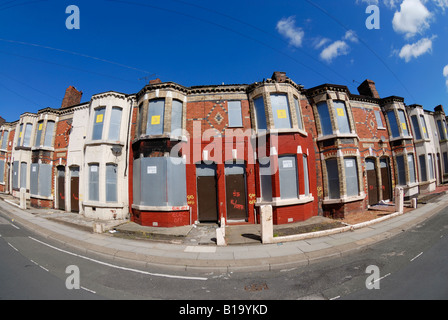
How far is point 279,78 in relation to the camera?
1113cm

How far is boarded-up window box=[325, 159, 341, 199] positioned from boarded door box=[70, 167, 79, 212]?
18.5 m

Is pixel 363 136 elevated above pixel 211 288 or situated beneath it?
elevated above

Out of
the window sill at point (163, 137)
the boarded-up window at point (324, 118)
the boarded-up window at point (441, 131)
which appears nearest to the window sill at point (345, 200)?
the boarded-up window at point (324, 118)

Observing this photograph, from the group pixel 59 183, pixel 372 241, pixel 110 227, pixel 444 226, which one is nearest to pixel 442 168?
pixel 444 226

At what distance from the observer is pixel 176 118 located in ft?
35.8

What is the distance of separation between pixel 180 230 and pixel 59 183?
12.9 meters

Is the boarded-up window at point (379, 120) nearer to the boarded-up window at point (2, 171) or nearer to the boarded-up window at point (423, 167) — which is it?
the boarded-up window at point (423, 167)

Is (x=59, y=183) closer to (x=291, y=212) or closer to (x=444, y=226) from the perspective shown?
(x=291, y=212)

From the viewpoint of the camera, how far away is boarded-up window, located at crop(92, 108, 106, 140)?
1216cm

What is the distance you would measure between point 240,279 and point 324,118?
37.5 feet

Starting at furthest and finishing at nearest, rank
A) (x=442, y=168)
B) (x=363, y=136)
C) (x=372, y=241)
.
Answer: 1. (x=442, y=168)
2. (x=363, y=136)
3. (x=372, y=241)

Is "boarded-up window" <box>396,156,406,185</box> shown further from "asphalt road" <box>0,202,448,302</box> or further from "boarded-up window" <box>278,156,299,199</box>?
"boarded-up window" <box>278,156,299,199</box>

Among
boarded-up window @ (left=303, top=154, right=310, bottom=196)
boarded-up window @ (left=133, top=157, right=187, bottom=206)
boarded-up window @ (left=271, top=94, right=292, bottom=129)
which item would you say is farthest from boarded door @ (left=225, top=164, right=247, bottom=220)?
boarded-up window @ (left=303, top=154, right=310, bottom=196)

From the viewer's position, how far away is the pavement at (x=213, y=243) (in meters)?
5.84
